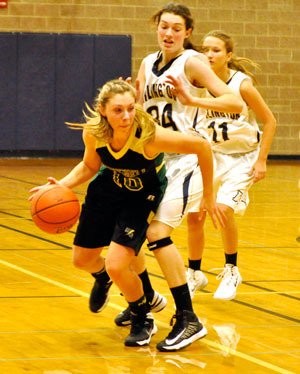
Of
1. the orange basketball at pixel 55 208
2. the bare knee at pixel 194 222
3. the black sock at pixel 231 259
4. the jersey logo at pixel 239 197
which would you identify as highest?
the orange basketball at pixel 55 208

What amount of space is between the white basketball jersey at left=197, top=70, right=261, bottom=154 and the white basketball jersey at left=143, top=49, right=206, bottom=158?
3.14 feet

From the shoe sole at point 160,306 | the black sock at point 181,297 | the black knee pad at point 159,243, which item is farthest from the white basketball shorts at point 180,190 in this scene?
the shoe sole at point 160,306

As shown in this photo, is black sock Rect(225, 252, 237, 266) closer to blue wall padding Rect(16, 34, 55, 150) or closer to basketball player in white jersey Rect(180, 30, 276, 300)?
basketball player in white jersey Rect(180, 30, 276, 300)

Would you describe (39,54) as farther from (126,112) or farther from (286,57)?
(126,112)

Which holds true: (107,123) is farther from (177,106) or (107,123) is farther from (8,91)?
(8,91)

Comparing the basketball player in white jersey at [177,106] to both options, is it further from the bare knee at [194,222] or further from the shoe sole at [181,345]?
the bare knee at [194,222]

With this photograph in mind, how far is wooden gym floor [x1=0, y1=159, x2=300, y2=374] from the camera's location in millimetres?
4414

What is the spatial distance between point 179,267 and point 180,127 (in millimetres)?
852

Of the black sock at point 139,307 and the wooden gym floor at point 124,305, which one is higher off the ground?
the black sock at point 139,307

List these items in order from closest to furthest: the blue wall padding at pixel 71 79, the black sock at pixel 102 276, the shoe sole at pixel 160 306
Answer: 1. the black sock at pixel 102 276
2. the shoe sole at pixel 160 306
3. the blue wall padding at pixel 71 79

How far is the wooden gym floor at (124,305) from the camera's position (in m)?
4.41

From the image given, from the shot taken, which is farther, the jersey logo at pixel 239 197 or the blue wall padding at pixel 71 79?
the blue wall padding at pixel 71 79

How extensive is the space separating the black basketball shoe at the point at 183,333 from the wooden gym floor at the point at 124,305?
45mm

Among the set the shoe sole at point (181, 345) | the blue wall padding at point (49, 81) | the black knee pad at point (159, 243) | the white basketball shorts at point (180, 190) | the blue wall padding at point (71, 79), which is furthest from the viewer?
the blue wall padding at point (71, 79)
